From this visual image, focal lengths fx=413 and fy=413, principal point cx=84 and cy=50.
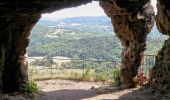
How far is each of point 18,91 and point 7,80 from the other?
0.69 m

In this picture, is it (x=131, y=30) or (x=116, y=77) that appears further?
(x=116, y=77)

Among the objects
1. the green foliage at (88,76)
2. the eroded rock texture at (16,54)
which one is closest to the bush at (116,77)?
the green foliage at (88,76)

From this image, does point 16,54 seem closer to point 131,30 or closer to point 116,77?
point 131,30

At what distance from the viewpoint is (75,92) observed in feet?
70.4

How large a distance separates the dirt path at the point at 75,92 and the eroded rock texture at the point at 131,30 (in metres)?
1.63

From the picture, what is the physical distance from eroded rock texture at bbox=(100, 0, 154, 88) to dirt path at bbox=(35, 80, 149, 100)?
1.63 meters

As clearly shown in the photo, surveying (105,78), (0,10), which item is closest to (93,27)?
(105,78)

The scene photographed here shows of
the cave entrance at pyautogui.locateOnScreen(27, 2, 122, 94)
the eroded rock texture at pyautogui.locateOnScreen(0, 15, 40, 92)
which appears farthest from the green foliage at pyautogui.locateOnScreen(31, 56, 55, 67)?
the eroded rock texture at pyautogui.locateOnScreen(0, 15, 40, 92)

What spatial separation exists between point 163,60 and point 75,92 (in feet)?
A: 16.3

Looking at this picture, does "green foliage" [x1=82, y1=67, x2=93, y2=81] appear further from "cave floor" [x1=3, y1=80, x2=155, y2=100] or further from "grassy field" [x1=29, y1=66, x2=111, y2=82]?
"cave floor" [x1=3, y1=80, x2=155, y2=100]

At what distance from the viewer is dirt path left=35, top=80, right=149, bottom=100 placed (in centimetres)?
1894

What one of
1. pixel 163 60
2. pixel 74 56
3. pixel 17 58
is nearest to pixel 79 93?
pixel 17 58

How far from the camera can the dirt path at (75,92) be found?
1894 centimetres

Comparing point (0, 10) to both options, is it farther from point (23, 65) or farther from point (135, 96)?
point (135, 96)
